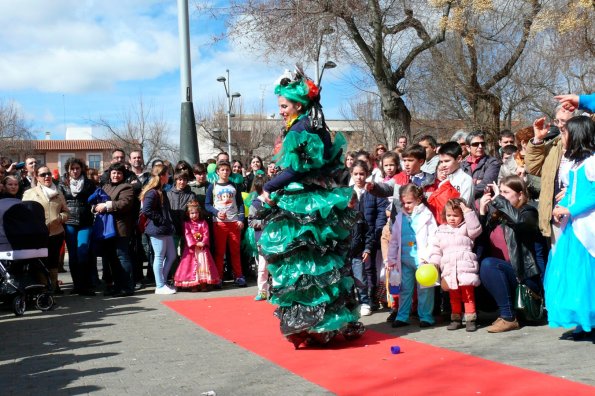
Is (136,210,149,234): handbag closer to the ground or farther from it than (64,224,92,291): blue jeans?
farther from it

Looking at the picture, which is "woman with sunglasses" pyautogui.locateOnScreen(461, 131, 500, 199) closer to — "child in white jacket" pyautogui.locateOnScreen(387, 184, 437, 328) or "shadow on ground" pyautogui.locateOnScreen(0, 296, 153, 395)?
"child in white jacket" pyautogui.locateOnScreen(387, 184, 437, 328)

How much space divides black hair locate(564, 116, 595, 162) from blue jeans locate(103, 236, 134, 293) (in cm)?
685

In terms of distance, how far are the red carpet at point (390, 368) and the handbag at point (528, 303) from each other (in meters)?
1.24

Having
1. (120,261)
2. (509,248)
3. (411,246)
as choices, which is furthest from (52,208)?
(509,248)

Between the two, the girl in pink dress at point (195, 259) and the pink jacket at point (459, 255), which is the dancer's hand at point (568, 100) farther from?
the girl in pink dress at point (195, 259)

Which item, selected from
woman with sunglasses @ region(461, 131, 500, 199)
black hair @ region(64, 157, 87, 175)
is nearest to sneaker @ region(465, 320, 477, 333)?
woman with sunglasses @ region(461, 131, 500, 199)

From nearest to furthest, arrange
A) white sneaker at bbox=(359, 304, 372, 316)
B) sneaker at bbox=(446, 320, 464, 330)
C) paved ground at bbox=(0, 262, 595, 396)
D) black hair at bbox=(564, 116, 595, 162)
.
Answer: paved ground at bbox=(0, 262, 595, 396), black hair at bbox=(564, 116, 595, 162), sneaker at bbox=(446, 320, 464, 330), white sneaker at bbox=(359, 304, 372, 316)

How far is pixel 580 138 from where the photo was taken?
617cm

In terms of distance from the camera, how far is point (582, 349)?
19.5 feet

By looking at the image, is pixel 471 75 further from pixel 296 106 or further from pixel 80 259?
pixel 296 106

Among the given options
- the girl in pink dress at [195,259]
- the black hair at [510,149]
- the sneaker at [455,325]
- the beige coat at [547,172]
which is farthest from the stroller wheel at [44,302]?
the black hair at [510,149]

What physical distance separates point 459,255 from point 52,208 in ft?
20.9

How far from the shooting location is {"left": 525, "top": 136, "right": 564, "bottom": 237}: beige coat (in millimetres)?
6734

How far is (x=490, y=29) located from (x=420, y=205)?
15056 mm
